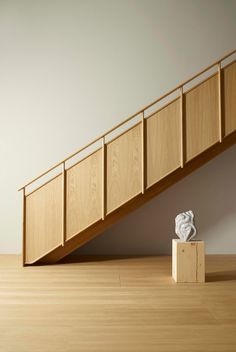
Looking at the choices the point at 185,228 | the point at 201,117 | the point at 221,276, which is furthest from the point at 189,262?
the point at 201,117

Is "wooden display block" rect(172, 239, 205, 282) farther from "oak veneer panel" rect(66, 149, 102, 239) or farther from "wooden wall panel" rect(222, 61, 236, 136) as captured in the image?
"wooden wall panel" rect(222, 61, 236, 136)

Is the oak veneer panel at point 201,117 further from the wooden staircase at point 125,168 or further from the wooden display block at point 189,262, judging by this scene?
the wooden display block at point 189,262

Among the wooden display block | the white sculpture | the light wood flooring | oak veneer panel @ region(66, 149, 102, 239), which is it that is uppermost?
oak veneer panel @ region(66, 149, 102, 239)

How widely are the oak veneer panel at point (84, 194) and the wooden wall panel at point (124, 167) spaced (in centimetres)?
17

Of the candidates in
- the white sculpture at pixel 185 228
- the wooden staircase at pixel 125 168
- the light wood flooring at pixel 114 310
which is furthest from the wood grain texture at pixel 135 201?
the white sculpture at pixel 185 228

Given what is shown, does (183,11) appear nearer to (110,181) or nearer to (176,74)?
(176,74)

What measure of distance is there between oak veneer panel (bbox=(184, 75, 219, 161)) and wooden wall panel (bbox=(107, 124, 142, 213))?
0.79 m

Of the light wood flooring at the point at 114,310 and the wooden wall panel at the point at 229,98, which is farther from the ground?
the wooden wall panel at the point at 229,98

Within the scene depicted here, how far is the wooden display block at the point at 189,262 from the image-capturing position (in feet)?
16.6

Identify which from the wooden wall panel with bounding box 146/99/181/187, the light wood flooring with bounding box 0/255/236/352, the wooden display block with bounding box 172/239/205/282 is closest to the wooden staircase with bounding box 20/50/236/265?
the wooden wall panel with bounding box 146/99/181/187

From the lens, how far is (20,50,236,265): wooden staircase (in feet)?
20.3

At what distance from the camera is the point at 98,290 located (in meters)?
4.69

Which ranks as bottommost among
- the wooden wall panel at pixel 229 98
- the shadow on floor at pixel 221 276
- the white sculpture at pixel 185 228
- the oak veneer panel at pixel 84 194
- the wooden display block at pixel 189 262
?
the shadow on floor at pixel 221 276

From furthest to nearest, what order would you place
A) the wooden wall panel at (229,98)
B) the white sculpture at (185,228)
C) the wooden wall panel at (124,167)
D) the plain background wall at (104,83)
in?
the plain background wall at (104,83)
the wooden wall panel at (229,98)
the wooden wall panel at (124,167)
the white sculpture at (185,228)
